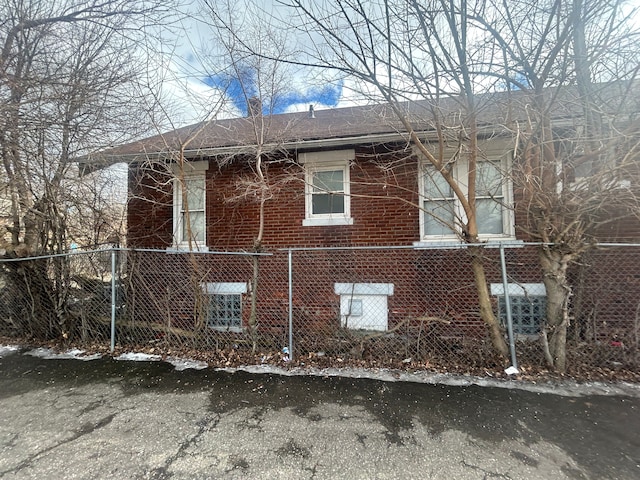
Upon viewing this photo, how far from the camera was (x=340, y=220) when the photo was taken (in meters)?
5.75

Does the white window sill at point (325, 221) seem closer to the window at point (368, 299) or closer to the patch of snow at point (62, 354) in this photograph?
the window at point (368, 299)

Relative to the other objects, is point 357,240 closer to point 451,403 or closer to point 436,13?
point 451,403

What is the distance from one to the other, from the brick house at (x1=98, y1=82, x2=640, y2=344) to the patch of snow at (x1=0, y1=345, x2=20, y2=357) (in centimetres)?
240

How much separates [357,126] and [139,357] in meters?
5.40

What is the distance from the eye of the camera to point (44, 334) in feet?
17.2

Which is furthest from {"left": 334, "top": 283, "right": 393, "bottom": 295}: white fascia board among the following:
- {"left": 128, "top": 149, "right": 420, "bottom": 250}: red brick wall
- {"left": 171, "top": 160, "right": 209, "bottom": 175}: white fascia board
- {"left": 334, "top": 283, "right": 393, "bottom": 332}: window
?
{"left": 171, "top": 160, "right": 209, "bottom": 175}: white fascia board

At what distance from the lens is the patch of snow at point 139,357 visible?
440 cm

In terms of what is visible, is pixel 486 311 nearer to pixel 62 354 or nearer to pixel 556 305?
pixel 556 305

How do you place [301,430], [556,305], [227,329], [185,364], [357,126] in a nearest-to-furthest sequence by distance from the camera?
[301,430], [556,305], [185,364], [227,329], [357,126]

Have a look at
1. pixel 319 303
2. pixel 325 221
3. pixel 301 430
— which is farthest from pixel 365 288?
pixel 301 430

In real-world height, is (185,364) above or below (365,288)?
below

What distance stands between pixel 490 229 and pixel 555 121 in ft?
6.19

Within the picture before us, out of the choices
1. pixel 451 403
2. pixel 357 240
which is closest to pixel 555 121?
pixel 357 240

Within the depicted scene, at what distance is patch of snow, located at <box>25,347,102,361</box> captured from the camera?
455 centimetres
